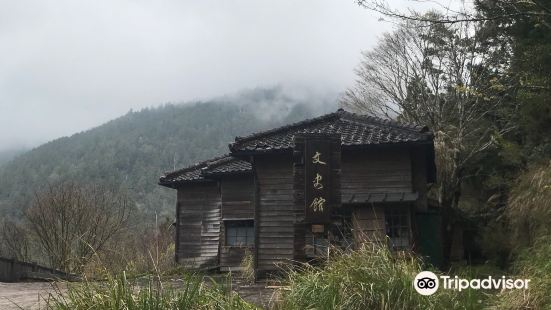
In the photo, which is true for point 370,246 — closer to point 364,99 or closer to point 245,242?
point 245,242

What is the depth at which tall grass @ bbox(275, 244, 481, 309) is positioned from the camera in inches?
184

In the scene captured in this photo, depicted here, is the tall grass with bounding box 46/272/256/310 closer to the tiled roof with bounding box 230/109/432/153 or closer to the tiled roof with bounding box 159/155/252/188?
the tiled roof with bounding box 230/109/432/153

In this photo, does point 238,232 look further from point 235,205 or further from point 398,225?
point 398,225

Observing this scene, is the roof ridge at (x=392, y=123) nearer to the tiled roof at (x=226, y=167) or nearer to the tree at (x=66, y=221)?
the tiled roof at (x=226, y=167)

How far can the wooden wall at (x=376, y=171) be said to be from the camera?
13.3m

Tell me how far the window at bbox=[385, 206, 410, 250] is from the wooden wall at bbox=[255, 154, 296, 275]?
268 cm

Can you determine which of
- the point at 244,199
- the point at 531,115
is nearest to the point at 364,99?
the point at 244,199

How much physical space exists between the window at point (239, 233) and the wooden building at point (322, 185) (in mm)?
34

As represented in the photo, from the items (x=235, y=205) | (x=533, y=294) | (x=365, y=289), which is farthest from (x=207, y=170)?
(x=533, y=294)

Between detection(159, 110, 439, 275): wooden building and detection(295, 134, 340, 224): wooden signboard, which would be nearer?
detection(295, 134, 340, 224): wooden signboard

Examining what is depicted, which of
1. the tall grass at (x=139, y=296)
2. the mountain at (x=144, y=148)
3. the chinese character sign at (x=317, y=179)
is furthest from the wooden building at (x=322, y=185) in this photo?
the mountain at (x=144, y=148)

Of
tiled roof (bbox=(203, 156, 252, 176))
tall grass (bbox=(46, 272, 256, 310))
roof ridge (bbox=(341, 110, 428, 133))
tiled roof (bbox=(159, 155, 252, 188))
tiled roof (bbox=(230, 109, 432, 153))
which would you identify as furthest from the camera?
tiled roof (bbox=(159, 155, 252, 188))

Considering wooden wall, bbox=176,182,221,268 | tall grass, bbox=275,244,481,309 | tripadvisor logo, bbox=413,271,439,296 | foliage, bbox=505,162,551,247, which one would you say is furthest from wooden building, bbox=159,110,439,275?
tripadvisor logo, bbox=413,271,439,296

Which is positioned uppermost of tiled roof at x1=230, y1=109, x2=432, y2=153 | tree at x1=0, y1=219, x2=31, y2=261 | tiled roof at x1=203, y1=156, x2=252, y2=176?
tiled roof at x1=230, y1=109, x2=432, y2=153
